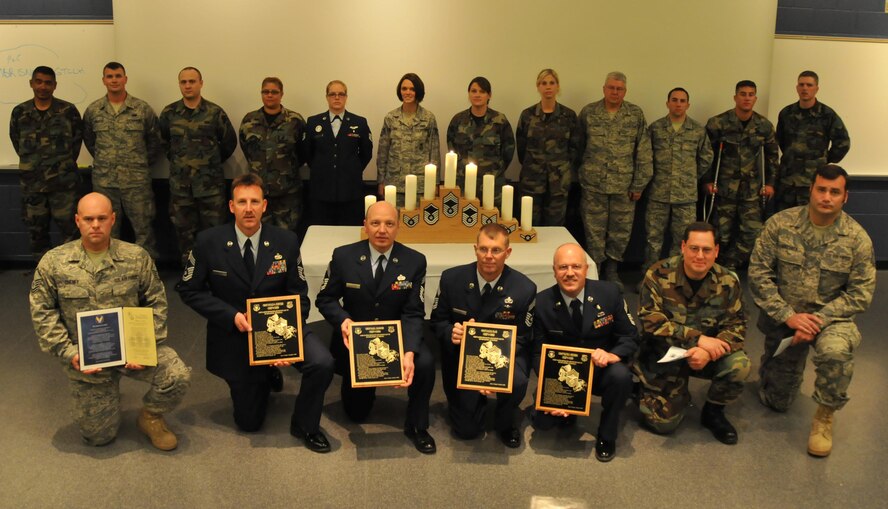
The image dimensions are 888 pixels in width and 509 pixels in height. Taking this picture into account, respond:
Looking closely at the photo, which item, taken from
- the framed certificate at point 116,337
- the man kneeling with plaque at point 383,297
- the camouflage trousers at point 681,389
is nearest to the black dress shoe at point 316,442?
the man kneeling with plaque at point 383,297

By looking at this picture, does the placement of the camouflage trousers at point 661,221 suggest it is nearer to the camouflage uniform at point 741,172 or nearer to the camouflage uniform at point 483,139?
the camouflage uniform at point 741,172

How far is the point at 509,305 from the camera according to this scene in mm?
3805

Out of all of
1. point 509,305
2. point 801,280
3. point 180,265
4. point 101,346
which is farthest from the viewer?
point 180,265

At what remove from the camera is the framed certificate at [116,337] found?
139 inches

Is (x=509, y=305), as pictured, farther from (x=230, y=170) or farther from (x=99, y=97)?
(x=99, y=97)

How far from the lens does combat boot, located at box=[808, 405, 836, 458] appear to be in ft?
12.5

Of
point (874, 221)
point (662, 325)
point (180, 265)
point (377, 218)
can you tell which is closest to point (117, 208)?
point (180, 265)

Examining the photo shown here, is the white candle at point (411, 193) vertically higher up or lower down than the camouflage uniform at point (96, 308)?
higher up

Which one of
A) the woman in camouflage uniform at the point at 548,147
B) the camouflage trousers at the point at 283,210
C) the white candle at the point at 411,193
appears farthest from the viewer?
the camouflage trousers at the point at 283,210

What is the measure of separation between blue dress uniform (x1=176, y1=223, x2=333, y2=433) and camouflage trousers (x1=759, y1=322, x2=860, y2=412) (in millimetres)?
2261

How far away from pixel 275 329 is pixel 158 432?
70 centimetres

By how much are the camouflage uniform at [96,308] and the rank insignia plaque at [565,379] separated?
163 centimetres

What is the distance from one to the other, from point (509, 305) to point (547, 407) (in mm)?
488

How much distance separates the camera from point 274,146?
606 centimetres
